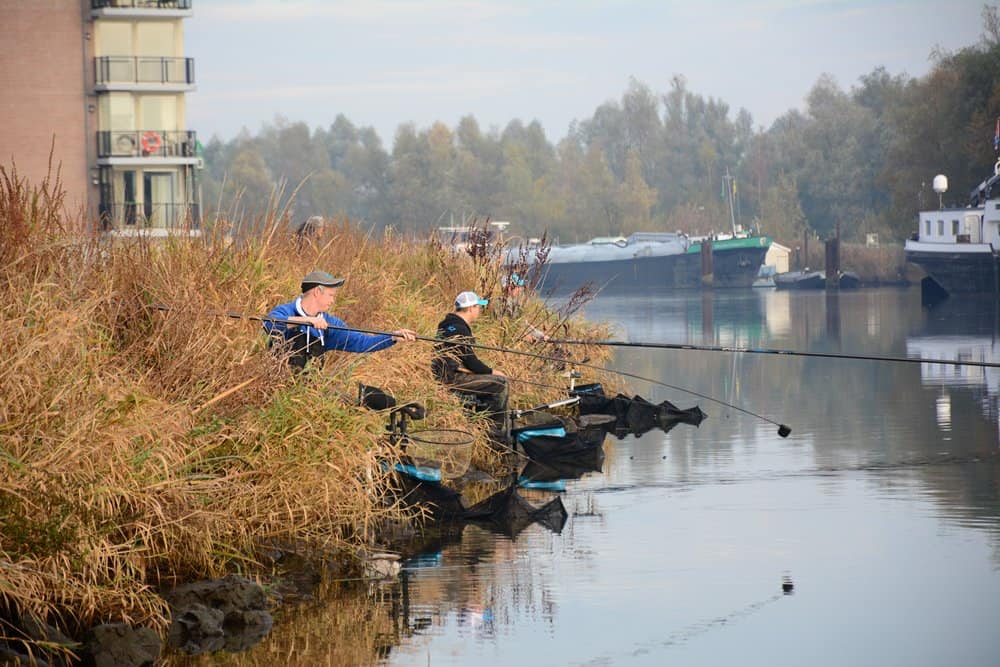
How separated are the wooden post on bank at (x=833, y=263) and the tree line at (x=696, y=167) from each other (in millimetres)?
4315

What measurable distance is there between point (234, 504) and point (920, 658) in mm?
3524

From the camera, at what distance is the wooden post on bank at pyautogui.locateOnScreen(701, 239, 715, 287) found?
270 feet

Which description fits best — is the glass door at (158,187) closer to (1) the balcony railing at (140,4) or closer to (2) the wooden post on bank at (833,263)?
(1) the balcony railing at (140,4)

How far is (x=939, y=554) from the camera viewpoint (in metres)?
9.98

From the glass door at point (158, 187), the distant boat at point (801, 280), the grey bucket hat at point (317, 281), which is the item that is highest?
the glass door at point (158, 187)

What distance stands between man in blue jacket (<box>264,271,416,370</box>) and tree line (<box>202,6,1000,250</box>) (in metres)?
60.8

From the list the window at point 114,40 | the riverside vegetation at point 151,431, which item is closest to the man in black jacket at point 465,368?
the riverside vegetation at point 151,431

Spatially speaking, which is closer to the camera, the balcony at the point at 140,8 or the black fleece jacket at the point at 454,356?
the black fleece jacket at the point at 454,356

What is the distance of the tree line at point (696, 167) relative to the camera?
73.1 m

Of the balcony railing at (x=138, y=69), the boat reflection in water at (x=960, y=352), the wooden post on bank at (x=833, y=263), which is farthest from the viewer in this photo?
the wooden post on bank at (x=833, y=263)

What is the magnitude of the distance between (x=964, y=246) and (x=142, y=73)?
2684 cm

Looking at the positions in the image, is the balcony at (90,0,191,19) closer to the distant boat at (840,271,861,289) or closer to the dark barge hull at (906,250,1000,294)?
the dark barge hull at (906,250,1000,294)

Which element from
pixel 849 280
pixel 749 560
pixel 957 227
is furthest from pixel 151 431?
pixel 849 280

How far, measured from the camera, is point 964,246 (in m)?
54.3
